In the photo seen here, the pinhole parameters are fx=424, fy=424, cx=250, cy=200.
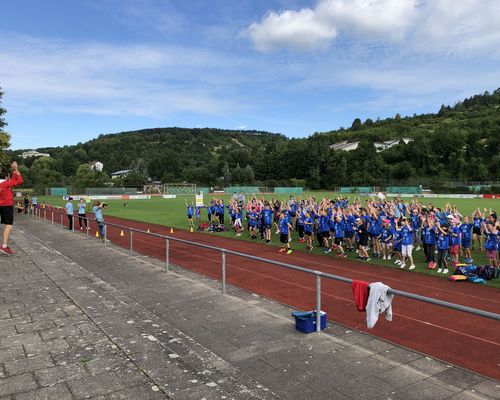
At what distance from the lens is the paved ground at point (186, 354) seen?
14.9 ft

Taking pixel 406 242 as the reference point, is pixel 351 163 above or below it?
above

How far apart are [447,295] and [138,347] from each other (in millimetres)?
7778

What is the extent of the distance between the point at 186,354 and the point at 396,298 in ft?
18.8

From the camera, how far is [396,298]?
31.1 ft

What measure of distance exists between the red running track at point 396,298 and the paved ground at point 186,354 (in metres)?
1.12

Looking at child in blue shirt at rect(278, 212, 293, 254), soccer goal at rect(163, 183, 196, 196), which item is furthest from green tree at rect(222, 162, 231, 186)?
child in blue shirt at rect(278, 212, 293, 254)

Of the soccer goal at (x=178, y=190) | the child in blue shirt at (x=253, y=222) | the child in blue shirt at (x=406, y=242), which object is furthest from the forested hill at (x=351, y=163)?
the child in blue shirt at (x=406, y=242)

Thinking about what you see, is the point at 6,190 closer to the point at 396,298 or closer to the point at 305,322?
the point at 305,322

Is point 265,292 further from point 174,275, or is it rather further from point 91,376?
point 91,376

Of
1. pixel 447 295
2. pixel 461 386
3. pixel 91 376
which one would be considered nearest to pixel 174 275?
pixel 91 376

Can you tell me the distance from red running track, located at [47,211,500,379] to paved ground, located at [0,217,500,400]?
1.12 metres

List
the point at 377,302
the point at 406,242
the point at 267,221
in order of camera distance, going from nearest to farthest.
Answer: the point at 377,302
the point at 406,242
the point at 267,221

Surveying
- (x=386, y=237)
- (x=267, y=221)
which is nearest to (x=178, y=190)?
(x=267, y=221)

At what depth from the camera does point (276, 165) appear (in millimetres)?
120062
